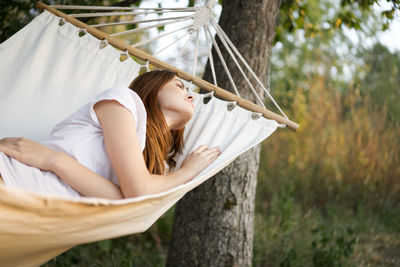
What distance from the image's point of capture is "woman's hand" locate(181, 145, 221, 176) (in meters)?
1.56

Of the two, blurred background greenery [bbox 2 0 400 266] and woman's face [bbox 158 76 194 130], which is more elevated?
woman's face [bbox 158 76 194 130]

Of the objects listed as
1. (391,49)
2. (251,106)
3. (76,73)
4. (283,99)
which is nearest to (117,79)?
(76,73)

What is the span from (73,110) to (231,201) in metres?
0.91

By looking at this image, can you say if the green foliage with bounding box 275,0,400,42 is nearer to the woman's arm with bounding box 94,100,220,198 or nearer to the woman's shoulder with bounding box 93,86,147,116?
the woman's shoulder with bounding box 93,86,147,116

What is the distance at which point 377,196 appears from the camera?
13.3 feet

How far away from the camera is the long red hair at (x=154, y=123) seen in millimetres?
1567

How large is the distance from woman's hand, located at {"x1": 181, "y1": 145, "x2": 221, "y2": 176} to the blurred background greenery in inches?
40.2

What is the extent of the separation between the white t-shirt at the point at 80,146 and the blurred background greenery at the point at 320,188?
1108 millimetres

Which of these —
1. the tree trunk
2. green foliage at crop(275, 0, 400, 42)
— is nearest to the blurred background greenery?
green foliage at crop(275, 0, 400, 42)

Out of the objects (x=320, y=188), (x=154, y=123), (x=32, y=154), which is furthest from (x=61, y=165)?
(x=320, y=188)

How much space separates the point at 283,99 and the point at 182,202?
331cm

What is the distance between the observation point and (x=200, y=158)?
63.1 inches

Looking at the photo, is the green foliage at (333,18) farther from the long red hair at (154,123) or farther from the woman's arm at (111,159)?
the woman's arm at (111,159)

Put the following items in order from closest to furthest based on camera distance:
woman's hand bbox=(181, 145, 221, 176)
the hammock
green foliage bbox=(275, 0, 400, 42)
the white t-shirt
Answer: the hammock < the white t-shirt < woman's hand bbox=(181, 145, 221, 176) < green foliage bbox=(275, 0, 400, 42)
